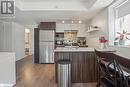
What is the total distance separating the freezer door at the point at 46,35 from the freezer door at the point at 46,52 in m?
0.22

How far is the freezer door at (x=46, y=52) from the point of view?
8.33 meters

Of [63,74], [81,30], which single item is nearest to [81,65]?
[63,74]

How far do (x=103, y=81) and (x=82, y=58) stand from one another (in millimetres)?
1827

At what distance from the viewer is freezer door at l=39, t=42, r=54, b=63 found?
27.3 ft

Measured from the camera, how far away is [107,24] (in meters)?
4.85

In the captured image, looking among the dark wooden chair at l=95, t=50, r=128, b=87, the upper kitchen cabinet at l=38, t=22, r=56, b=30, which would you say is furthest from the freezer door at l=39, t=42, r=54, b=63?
the dark wooden chair at l=95, t=50, r=128, b=87

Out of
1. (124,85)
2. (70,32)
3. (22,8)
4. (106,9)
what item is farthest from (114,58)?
(70,32)

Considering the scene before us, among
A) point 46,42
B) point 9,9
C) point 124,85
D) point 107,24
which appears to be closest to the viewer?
point 124,85

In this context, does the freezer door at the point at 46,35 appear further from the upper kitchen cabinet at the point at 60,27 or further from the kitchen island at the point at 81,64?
the kitchen island at the point at 81,64

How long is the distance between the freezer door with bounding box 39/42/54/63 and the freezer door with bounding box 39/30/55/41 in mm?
221

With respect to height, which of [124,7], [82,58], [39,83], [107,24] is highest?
[124,7]

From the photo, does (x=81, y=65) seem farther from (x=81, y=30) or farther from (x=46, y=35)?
(x=81, y=30)

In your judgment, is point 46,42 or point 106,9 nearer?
point 106,9

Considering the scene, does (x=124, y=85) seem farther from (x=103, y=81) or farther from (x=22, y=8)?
(x=22, y=8)
